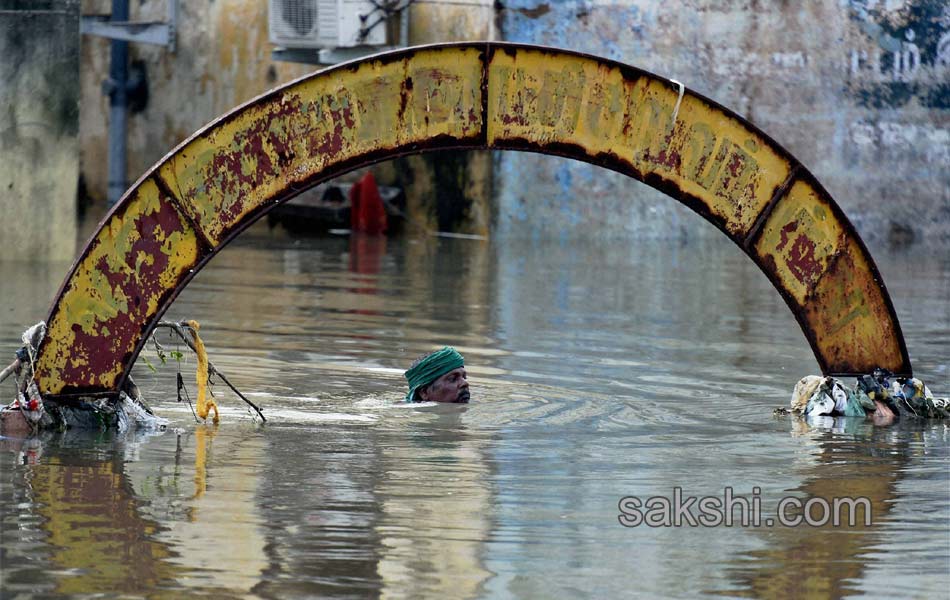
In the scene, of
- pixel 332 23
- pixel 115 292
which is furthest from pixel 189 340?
pixel 332 23

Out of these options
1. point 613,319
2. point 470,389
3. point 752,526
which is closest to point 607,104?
point 470,389

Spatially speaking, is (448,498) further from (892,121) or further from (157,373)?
(892,121)

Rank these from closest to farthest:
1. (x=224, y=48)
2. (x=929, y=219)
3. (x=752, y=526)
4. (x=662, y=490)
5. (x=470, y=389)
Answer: (x=752, y=526)
(x=662, y=490)
(x=470, y=389)
(x=929, y=219)
(x=224, y=48)

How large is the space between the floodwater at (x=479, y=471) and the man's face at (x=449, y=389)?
0.15m

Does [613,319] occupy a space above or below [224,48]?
below

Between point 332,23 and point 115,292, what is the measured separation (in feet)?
52.9

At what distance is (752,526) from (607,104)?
121 inches

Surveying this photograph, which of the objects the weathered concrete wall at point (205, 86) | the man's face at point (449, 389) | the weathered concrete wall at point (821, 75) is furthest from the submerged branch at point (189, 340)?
the weathered concrete wall at point (205, 86)

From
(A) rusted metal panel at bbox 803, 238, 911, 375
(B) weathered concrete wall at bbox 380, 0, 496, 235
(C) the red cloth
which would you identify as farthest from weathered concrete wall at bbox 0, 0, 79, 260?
(A) rusted metal panel at bbox 803, 238, 911, 375

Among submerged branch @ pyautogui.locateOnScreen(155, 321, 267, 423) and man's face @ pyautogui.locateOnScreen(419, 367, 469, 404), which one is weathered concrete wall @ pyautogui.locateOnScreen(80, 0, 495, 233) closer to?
man's face @ pyautogui.locateOnScreen(419, 367, 469, 404)

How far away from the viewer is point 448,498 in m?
7.73

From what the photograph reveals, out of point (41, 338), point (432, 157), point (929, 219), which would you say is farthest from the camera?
point (432, 157)

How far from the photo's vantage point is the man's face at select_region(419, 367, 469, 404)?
1065cm

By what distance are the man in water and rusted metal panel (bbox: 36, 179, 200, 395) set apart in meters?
1.96
